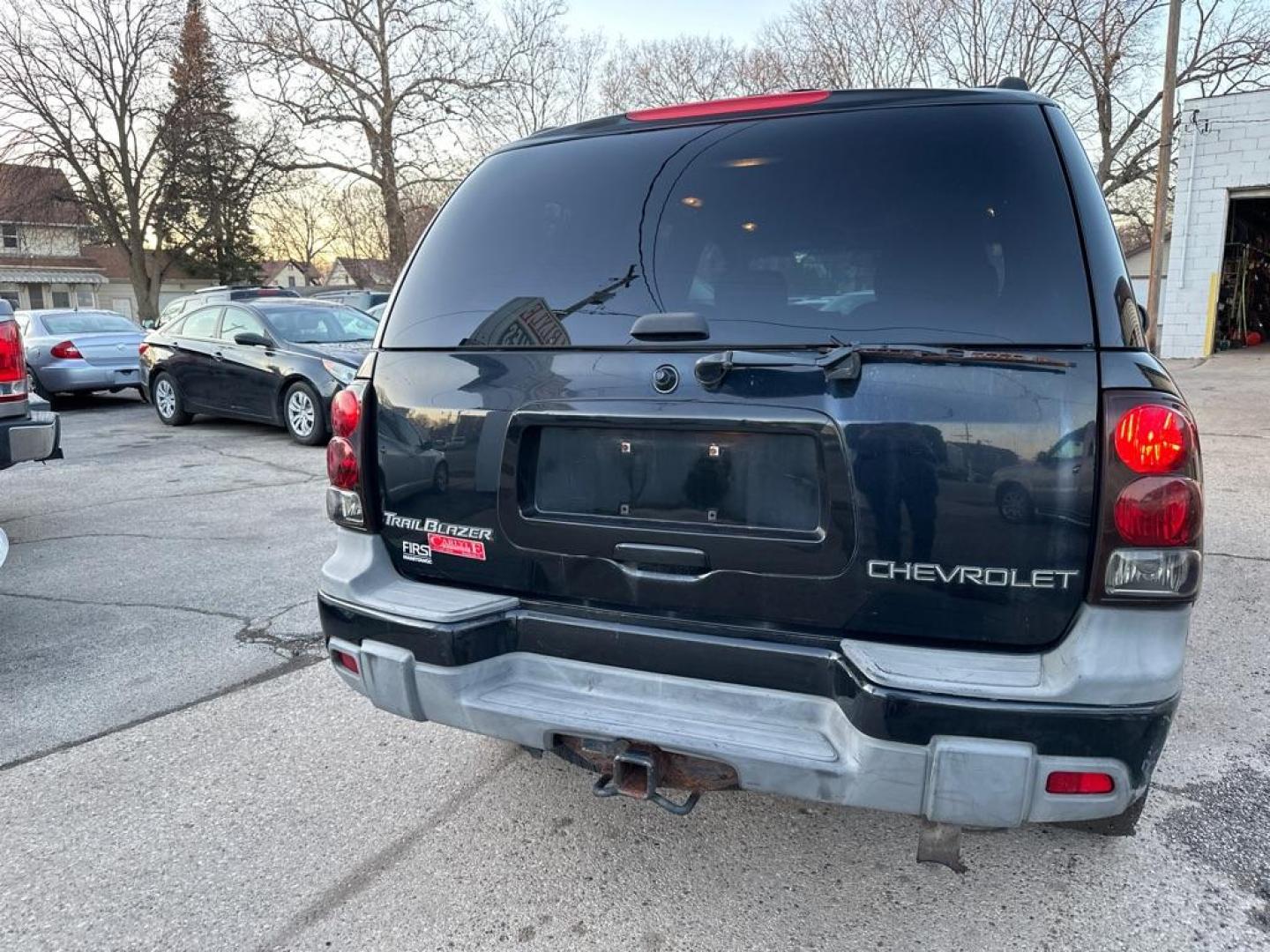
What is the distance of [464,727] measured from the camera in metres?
2.33

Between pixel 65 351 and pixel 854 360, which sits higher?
pixel 854 360

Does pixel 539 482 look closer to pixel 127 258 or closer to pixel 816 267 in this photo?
pixel 816 267

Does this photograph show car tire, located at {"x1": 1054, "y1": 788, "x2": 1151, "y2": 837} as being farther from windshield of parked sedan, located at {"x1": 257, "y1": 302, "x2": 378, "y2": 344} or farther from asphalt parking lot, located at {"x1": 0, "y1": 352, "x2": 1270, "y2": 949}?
windshield of parked sedan, located at {"x1": 257, "y1": 302, "x2": 378, "y2": 344}

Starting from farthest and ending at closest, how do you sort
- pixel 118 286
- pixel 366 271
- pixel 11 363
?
pixel 366 271 → pixel 118 286 → pixel 11 363

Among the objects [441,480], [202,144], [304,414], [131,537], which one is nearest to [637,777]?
[441,480]

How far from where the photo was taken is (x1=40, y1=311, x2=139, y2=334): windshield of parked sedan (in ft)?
43.2

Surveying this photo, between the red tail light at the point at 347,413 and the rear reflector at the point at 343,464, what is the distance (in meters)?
0.03

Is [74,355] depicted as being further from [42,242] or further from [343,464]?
[42,242]

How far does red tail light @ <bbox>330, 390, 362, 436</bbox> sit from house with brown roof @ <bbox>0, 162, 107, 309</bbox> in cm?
3460

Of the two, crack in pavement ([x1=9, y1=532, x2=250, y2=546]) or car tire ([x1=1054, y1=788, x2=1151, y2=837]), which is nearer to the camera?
car tire ([x1=1054, y1=788, x2=1151, y2=837])

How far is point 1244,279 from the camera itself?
2280cm

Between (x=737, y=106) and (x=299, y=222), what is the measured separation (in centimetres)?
6145

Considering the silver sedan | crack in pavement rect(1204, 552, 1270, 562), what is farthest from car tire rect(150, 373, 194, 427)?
crack in pavement rect(1204, 552, 1270, 562)

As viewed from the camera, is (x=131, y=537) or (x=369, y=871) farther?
(x=131, y=537)
